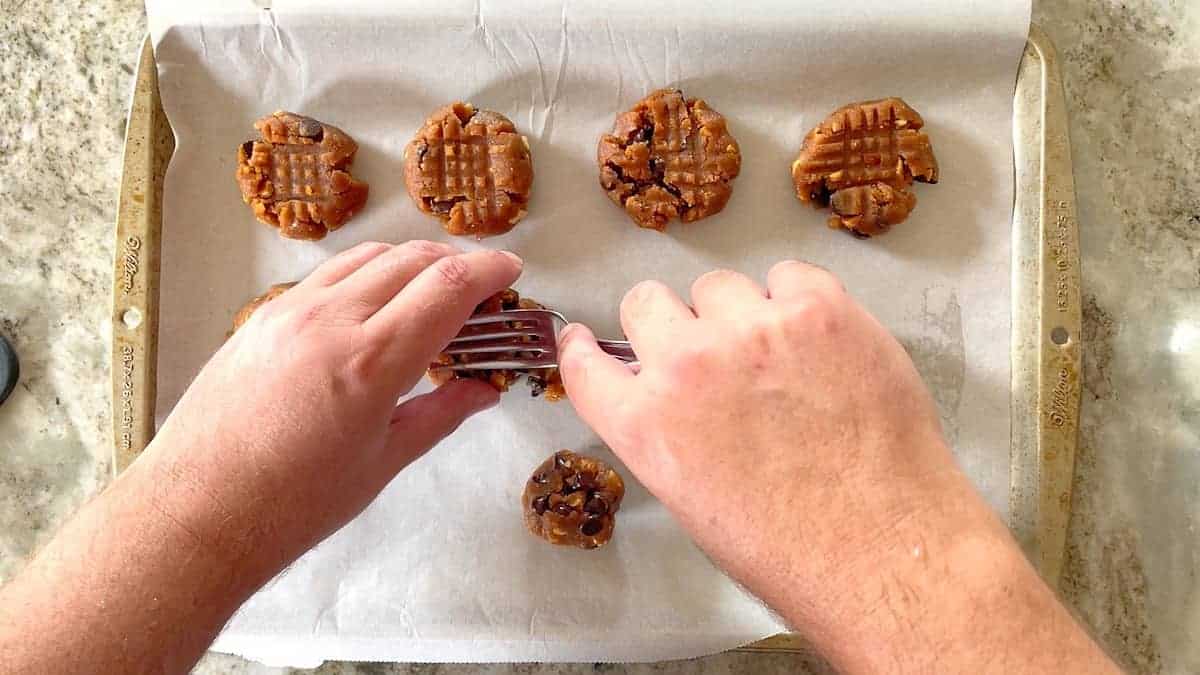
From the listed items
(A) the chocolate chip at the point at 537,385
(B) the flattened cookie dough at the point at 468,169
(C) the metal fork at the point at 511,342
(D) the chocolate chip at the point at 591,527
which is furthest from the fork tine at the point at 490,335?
(D) the chocolate chip at the point at 591,527

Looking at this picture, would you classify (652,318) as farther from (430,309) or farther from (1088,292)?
(1088,292)

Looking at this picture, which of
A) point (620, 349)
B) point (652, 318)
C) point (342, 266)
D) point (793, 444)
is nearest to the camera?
point (793, 444)

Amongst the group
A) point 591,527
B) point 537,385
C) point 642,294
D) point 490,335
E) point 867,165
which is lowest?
point 591,527

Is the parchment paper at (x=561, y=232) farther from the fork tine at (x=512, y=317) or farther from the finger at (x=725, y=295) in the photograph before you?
the finger at (x=725, y=295)

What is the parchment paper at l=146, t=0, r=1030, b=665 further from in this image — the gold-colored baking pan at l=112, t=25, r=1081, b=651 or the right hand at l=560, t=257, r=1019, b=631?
the right hand at l=560, t=257, r=1019, b=631

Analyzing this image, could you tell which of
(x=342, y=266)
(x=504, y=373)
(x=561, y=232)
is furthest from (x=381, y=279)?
(x=561, y=232)

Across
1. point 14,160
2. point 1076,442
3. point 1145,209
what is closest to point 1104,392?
point 1076,442

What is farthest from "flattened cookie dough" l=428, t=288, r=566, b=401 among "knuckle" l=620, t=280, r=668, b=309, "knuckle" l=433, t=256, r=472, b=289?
"knuckle" l=620, t=280, r=668, b=309
